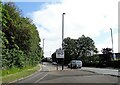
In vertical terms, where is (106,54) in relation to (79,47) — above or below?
below

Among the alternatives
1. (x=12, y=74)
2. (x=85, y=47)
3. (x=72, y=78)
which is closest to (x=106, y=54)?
(x=85, y=47)

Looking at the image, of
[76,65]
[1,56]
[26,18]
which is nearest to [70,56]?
[76,65]

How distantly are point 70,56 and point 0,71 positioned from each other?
11310cm

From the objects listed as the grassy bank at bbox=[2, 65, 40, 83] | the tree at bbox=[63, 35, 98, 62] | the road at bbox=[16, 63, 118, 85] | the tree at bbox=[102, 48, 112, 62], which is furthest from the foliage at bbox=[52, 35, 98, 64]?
the road at bbox=[16, 63, 118, 85]

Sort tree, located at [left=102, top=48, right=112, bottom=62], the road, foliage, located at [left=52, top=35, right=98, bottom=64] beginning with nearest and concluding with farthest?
the road, tree, located at [left=102, top=48, right=112, bottom=62], foliage, located at [left=52, top=35, right=98, bottom=64]

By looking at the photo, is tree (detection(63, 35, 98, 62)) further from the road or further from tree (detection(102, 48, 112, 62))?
the road

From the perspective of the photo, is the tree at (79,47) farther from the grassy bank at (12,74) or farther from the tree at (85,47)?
the grassy bank at (12,74)

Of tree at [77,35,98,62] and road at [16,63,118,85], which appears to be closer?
road at [16,63,118,85]

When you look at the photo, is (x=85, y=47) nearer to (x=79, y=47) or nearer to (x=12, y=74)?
(x=79, y=47)

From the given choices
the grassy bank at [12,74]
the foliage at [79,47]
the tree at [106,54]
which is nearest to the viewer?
the grassy bank at [12,74]

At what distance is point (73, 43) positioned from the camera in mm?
155375

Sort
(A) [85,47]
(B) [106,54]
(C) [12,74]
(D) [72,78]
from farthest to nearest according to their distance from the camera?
(A) [85,47] < (B) [106,54] < (C) [12,74] < (D) [72,78]

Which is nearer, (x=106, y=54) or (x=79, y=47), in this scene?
(x=106, y=54)

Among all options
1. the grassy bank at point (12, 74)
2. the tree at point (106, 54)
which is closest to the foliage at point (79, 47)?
the tree at point (106, 54)
